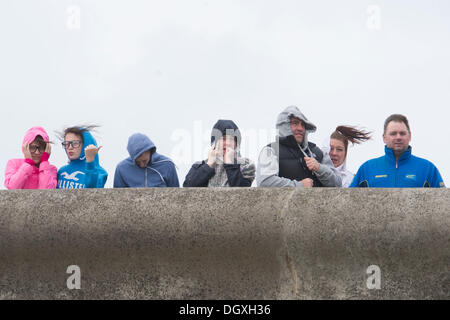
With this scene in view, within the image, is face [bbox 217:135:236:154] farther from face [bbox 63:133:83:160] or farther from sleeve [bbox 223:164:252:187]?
face [bbox 63:133:83:160]

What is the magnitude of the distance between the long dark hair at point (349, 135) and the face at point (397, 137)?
1.97 m

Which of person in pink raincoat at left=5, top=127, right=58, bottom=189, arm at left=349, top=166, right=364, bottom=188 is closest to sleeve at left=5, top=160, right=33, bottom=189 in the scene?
person in pink raincoat at left=5, top=127, right=58, bottom=189

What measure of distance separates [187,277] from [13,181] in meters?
2.75

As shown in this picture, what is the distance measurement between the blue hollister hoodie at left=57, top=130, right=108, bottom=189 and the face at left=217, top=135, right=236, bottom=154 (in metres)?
0.94

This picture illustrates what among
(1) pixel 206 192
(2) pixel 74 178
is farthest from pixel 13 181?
(1) pixel 206 192

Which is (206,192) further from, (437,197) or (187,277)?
(437,197)

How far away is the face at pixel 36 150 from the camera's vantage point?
17.3 feet

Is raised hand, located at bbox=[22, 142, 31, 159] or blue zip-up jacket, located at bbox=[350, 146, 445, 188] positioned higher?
raised hand, located at bbox=[22, 142, 31, 159]

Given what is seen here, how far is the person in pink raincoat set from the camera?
5062 millimetres

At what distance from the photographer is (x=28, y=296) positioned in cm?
304

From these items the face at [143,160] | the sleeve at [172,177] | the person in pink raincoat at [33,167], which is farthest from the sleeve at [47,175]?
the sleeve at [172,177]

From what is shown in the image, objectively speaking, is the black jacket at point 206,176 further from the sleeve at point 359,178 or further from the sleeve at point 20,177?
the sleeve at point 20,177

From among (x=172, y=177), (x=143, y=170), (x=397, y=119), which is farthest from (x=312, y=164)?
(x=143, y=170)

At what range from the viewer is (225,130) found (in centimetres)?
514
